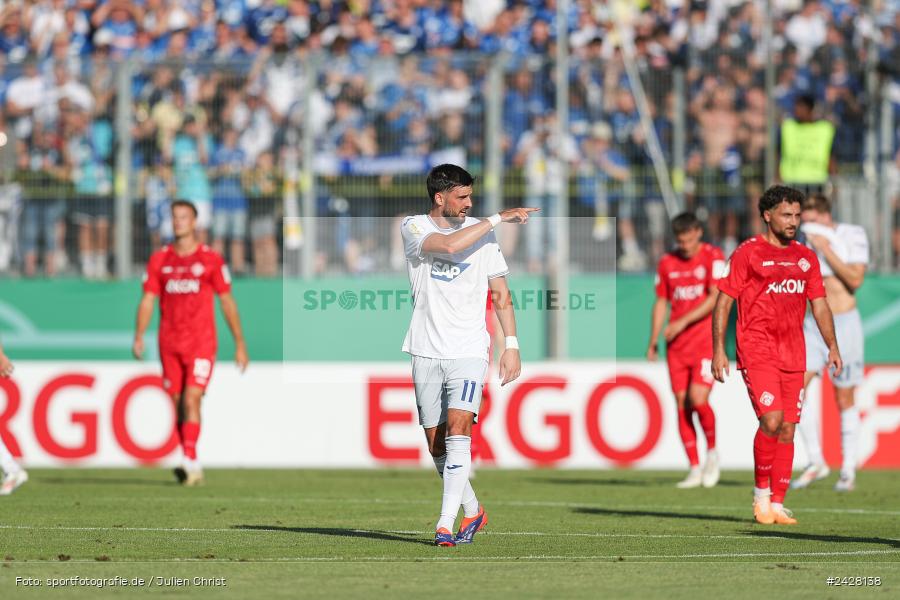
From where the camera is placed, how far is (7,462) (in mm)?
13852

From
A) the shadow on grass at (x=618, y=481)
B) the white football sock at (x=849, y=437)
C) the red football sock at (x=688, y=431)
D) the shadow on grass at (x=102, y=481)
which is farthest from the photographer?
the shadow on grass at (x=618, y=481)

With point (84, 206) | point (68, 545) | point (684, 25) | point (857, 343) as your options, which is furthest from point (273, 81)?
point (68, 545)

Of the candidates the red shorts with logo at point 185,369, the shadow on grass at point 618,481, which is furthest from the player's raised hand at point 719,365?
the red shorts with logo at point 185,369

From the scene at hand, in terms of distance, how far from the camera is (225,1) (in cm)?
2388

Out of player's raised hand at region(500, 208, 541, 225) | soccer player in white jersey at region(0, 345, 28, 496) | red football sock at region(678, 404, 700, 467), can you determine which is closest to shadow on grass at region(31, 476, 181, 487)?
soccer player in white jersey at region(0, 345, 28, 496)

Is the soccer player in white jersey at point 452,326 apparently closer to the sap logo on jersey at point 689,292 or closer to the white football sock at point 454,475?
the white football sock at point 454,475

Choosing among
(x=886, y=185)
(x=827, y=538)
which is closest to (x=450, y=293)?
(x=827, y=538)

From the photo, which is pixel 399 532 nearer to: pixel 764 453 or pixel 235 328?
pixel 764 453

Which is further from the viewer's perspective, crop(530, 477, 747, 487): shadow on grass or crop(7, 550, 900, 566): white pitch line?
crop(530, 477, 747, 487): shadow on grass

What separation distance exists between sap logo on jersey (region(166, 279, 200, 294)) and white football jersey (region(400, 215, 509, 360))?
20.9 feet

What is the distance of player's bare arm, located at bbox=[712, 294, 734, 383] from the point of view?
11.1 metres

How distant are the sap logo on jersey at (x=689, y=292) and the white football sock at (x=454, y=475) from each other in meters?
6.44

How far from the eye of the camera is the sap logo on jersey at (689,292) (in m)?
15.9

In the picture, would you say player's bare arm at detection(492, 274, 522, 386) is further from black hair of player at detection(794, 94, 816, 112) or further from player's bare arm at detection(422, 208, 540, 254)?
black hair of player at detection(794, 94, 816, 112)
